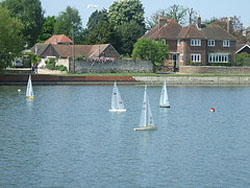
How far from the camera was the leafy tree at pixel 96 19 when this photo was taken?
142625 mm

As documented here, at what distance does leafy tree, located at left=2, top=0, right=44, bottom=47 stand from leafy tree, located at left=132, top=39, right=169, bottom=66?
48.2 m

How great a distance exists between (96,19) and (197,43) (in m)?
54.9

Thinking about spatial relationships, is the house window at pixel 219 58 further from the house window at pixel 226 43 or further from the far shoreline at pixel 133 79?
the far shoreline at pixel 133 79

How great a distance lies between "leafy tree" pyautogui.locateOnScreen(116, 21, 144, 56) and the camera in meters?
121

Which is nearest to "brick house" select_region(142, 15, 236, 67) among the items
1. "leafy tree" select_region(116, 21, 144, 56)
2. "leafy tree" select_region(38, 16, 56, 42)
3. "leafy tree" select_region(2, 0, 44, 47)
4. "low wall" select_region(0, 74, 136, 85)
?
"leafy tree" select_region(116, 21, 144, 56)

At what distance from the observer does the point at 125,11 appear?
136 metres

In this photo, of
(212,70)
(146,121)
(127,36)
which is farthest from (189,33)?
(146,121)

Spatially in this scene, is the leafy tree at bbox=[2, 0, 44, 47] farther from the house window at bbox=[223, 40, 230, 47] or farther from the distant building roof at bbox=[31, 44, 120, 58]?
the house window at bbox=[223, 40, 230, 47]

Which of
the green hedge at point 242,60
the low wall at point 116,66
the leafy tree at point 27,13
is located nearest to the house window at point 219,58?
the green hedge at point 242,60

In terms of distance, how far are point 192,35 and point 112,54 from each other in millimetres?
17343

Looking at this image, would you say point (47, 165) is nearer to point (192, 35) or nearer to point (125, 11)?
point (192, 35)

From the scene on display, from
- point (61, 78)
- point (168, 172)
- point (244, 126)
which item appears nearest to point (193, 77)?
point (61, 78)

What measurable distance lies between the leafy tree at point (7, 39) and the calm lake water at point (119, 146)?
19.4m

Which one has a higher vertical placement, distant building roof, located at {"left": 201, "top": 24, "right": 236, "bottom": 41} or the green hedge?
distant building roof, located at {"left": 201, "top": 24, "right": 236, "bottom": 41}
